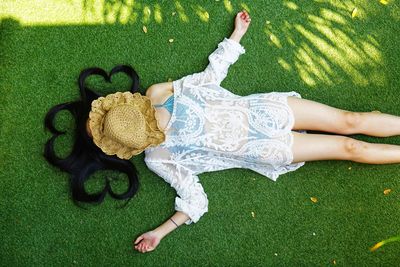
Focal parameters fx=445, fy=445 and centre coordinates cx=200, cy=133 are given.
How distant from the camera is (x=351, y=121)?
3191mm

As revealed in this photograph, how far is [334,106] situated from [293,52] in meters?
0.53

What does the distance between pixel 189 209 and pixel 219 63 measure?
110cm

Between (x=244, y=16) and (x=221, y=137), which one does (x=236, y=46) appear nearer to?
(x=244, y=16)

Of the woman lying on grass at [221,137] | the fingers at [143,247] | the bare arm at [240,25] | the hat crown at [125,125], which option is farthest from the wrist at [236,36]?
the fingers at [143,247]

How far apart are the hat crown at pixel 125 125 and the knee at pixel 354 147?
4.77ft

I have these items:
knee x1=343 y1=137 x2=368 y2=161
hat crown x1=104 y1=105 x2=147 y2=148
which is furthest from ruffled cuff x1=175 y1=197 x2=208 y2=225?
knee x1=343 y1=137 x2=368 y2=161

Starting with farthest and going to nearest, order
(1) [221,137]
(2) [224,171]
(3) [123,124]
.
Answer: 1. (2) [224,171]
2. (1) [221,137]
3. (3) [123,124]

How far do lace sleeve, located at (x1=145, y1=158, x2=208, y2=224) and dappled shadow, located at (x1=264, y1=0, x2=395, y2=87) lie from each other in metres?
1.16

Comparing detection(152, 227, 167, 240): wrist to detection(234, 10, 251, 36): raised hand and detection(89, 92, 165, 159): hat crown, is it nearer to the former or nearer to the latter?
detection(89, 92, 165, 159): hat crown

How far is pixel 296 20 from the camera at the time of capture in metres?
3.54

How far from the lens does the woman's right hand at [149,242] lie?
10.8ft

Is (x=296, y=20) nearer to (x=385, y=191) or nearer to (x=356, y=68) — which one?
(x=356, y=68)

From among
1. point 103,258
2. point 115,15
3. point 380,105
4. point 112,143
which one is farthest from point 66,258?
point 380,105

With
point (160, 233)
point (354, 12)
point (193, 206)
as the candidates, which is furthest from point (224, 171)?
point (354, 12)
